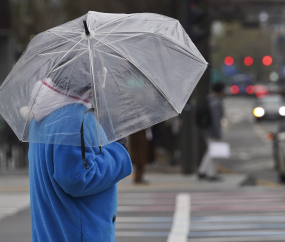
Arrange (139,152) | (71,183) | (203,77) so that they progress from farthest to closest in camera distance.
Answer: (203,77)
(139,152)
(71,183)

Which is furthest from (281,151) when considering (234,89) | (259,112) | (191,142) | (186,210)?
(234,89)

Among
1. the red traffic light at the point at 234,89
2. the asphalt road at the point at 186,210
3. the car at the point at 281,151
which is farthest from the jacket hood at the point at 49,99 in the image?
the red traffic light at the point at 234,89

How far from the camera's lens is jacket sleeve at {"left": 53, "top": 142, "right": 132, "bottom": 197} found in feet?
8.21

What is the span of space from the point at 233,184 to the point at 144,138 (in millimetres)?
1978

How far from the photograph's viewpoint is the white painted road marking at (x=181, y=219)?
668 cm

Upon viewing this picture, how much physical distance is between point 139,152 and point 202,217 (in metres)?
3.38

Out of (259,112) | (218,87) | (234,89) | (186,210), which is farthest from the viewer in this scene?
(234,89)

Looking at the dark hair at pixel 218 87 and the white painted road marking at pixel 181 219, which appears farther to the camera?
the dark hair at pixel 218 87

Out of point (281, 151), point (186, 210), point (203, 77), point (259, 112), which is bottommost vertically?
point (186, 210)

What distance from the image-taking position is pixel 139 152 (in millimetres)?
11078

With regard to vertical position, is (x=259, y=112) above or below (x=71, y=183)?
above

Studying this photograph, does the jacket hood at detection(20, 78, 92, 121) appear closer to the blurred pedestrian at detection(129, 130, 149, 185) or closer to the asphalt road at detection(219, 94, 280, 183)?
the blurred pedestrian at detection(129, 130, 149, 185)

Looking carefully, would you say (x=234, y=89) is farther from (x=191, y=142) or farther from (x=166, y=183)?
(x=166, y=183)

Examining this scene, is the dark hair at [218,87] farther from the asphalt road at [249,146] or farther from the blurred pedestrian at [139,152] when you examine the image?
the asphalt road at [249,146]
